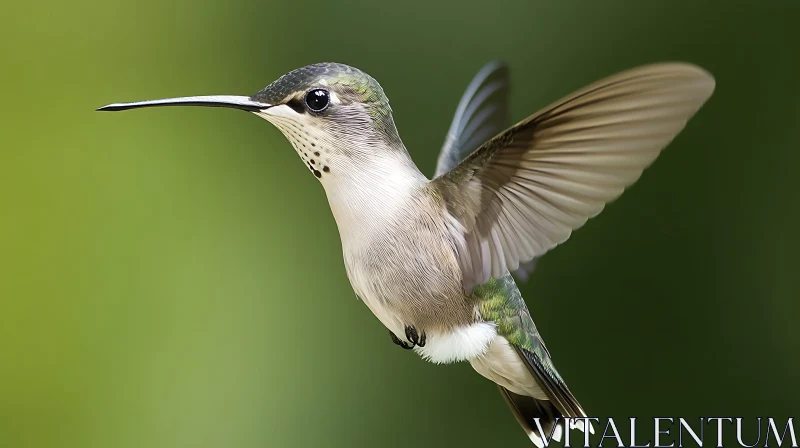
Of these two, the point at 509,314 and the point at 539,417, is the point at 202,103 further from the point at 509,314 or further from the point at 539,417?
the point at 539,417

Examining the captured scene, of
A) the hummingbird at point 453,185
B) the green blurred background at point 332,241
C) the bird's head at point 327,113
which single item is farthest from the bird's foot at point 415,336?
the green blurred background at point 332,241

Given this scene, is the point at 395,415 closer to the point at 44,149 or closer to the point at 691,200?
the point at 691,200

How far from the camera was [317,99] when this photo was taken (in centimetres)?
83

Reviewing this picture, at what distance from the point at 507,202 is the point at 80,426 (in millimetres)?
1450

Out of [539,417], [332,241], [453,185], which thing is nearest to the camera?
[453,185]

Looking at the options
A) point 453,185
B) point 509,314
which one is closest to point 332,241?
point 509,314

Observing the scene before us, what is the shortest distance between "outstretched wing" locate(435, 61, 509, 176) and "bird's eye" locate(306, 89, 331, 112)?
0.32 meters

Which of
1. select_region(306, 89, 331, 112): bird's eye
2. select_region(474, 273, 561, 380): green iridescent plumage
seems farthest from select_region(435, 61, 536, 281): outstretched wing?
select_region(306, 89, 331, 112): bird's eye

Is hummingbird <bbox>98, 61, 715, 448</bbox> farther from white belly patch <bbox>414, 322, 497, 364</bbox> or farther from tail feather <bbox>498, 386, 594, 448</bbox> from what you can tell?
tail feather <bbox>498, 386, 594, 448</bbox>

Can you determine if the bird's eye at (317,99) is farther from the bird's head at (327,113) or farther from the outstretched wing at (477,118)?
the outstretched wing at (477,118)

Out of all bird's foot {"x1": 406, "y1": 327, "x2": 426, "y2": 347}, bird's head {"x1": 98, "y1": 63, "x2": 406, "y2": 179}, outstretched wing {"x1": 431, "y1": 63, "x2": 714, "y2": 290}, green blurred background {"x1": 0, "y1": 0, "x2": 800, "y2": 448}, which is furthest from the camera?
green blurred background {"x1": 0, "y1": 0, "x2": 800, "y2": 448}

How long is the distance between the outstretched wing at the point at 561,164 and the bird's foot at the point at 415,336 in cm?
8

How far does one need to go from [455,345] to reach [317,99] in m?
0.31

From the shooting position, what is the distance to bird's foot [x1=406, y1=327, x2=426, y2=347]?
0.91 metres
